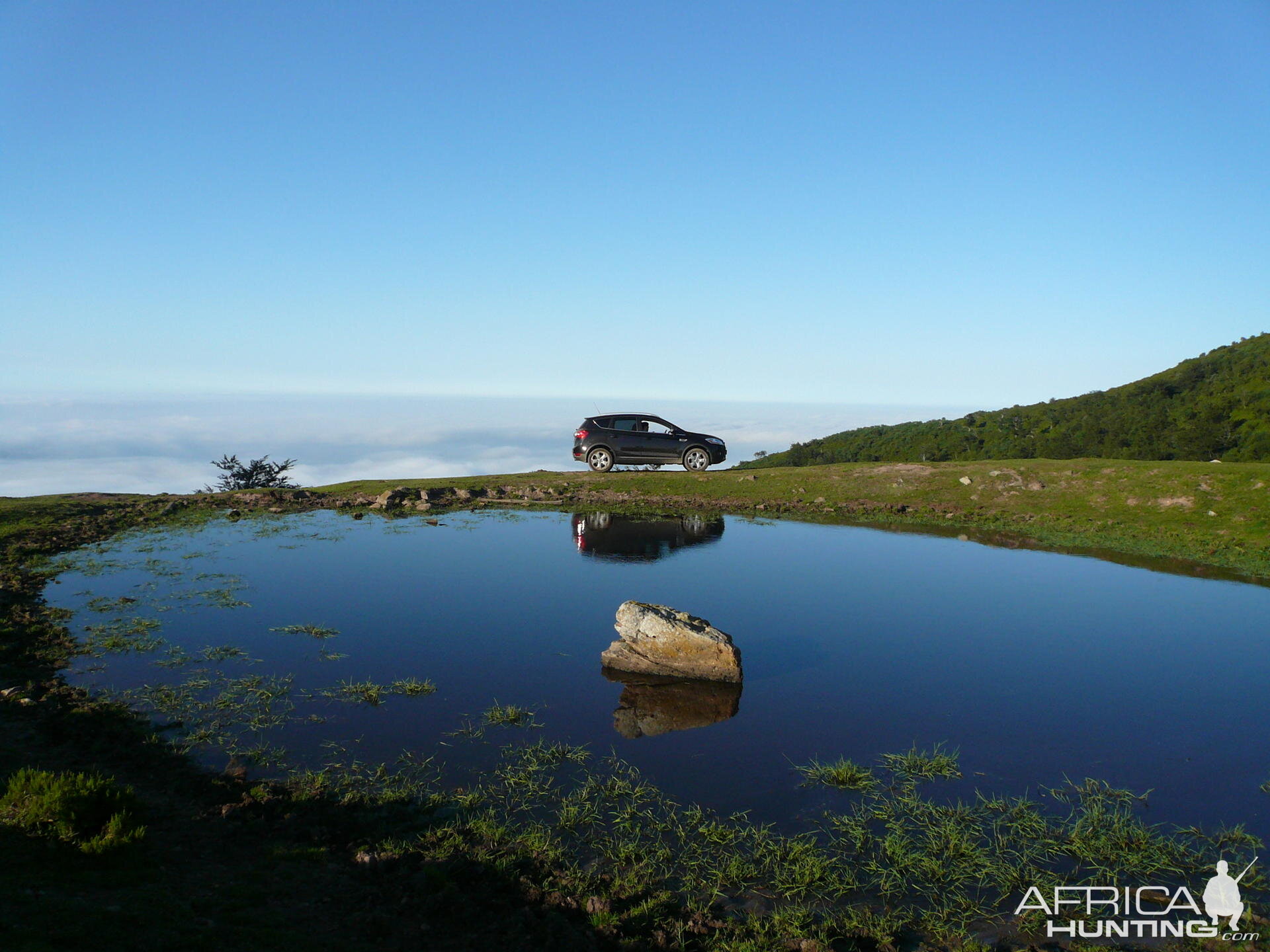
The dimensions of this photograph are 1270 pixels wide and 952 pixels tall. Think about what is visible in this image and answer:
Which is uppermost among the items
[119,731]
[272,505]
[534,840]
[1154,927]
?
[272,505]

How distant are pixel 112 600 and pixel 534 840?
44.4ft

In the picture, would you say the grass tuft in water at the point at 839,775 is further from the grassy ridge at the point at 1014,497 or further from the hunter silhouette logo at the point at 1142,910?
the grassy ridge at the point at 1014,497

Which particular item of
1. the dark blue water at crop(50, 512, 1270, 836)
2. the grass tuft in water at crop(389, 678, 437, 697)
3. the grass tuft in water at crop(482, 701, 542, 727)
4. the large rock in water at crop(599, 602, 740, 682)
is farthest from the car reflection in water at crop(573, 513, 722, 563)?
the grass tuft in water at crop(482, 701, 542, 727)

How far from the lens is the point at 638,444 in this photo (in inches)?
1452

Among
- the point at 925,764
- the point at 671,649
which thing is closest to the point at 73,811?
the point at 671,649

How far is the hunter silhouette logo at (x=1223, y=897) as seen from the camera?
688 cm

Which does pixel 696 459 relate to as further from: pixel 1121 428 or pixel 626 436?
pixel 1121 428

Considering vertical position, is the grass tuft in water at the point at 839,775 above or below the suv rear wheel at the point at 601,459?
below

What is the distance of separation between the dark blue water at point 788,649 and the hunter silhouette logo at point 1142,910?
1.65 meters

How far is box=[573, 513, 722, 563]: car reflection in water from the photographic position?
23109 millimetres

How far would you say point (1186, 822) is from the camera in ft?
28.1

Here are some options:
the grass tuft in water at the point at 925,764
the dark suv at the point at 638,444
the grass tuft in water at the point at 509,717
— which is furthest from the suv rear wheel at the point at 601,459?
the grass tuft in water at the point at 925,764

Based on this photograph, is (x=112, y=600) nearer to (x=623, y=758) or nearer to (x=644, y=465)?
(x=623, y=758)

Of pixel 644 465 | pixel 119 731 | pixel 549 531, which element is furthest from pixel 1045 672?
pixel 644 465
